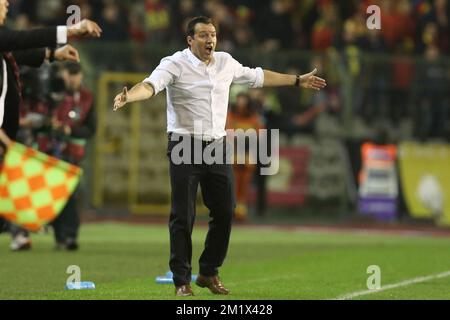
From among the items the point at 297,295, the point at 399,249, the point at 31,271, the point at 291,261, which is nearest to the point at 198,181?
the point at 297,295

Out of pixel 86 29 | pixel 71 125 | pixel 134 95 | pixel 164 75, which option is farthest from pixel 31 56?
pixel 71 125

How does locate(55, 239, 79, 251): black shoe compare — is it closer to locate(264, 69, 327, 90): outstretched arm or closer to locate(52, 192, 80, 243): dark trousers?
locate(52, 192, 80, 243): dark trousers

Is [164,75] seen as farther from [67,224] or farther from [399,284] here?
[67,224]

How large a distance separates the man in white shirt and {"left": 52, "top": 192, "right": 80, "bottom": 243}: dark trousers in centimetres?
572

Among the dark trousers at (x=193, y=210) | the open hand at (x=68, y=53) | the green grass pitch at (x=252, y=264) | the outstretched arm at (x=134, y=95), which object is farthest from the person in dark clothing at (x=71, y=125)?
the outstretched arm at (x=134, y=95)

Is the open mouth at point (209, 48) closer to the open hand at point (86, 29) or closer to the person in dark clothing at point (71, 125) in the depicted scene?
the open hand at point (86, 29)

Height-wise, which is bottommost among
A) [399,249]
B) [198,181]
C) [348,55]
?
[399,249]

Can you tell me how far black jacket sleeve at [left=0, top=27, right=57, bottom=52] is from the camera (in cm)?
1111

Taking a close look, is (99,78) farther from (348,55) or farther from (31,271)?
(31,271)

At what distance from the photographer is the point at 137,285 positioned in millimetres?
13352

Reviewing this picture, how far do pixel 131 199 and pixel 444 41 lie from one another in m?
7.17

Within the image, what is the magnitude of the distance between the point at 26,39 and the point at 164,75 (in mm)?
1368

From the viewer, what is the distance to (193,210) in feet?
40.1

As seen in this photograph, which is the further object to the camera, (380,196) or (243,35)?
(243,35)
